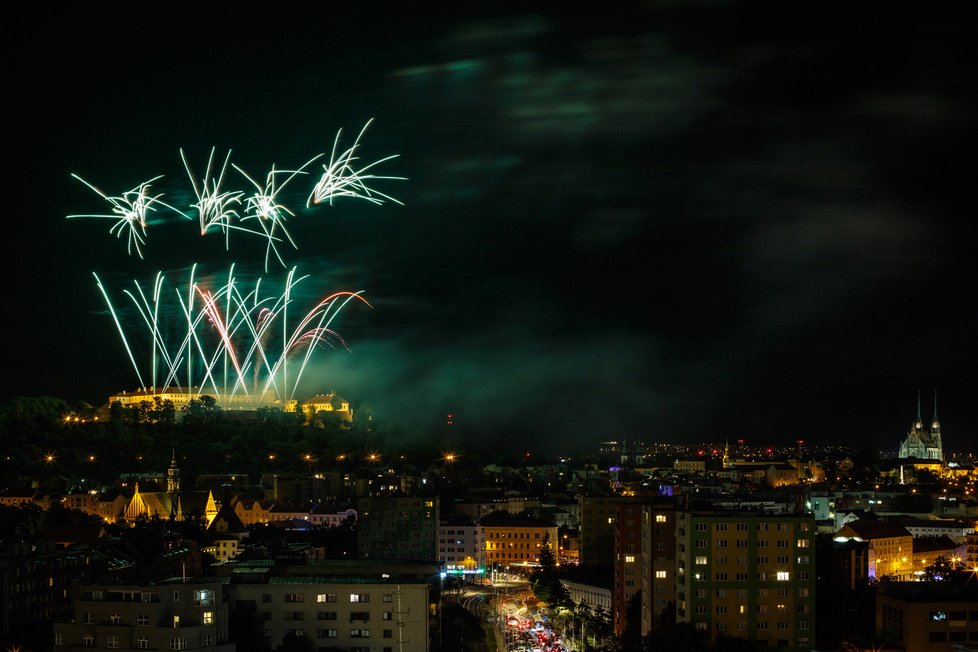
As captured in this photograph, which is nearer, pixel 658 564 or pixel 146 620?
pixel 146 620

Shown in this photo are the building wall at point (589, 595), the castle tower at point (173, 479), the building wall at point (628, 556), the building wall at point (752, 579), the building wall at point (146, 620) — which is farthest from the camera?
the castle tower at point (173, 479)

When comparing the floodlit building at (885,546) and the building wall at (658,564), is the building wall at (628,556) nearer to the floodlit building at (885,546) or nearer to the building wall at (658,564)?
the building wall at (658,564)

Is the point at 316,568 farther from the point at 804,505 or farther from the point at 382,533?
the point at 804,505

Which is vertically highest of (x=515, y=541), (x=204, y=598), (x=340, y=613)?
(x=204, y=598)

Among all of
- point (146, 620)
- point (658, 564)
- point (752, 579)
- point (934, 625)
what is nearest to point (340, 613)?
point (146, 620)

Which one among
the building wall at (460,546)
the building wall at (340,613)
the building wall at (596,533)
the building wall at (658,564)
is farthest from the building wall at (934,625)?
the building wall at (460,546)

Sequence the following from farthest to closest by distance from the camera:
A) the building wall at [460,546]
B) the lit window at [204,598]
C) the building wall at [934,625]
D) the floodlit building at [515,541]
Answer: the floodlit building at [515,541] → the building wall at [460,546] → the building wall at [934,625] → the lit window at [204,598]

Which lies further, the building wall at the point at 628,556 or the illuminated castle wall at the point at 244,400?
the illuminated castle wall at the point at 244,400

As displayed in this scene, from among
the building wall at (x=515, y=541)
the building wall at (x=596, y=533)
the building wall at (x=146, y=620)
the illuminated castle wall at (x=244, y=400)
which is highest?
the illuminated castle wall at (x=244, y=400)

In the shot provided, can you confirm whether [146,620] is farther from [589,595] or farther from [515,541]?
[515,541]

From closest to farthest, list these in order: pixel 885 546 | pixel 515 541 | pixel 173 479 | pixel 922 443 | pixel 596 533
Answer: pixel 596 533
pixel 885 546
pixel 515 541
pixel 173 479
pixel 922 443
